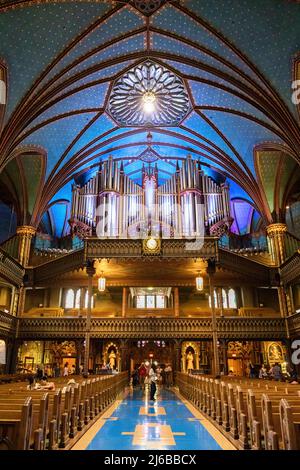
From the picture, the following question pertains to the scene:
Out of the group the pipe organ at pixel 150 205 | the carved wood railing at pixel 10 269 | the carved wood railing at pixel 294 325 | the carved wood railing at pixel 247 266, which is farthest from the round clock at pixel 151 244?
the carved wood railing at pixel 294 325

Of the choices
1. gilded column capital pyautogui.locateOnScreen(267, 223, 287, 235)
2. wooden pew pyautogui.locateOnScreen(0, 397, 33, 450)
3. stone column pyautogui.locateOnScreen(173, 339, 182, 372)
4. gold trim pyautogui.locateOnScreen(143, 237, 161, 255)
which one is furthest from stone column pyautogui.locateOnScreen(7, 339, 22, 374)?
wooden pew pyautogui.locateOnScreen(0, 397, 33, 450)

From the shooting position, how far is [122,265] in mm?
19203

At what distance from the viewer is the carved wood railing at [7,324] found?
58.8ft

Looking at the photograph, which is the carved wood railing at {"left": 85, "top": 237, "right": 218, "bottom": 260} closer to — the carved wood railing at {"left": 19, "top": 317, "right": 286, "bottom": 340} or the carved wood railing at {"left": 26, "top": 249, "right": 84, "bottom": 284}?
the carved wood railing at {"left": 26, "top": 249, "right": 84, "bottom": 284}

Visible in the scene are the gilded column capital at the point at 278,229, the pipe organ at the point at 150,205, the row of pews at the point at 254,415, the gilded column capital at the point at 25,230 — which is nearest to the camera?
the row of pews at the point at 254,415

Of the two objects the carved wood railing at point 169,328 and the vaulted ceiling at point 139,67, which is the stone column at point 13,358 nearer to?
the carved wood railing at point 169,328

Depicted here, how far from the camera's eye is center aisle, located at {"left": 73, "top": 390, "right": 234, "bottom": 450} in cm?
574

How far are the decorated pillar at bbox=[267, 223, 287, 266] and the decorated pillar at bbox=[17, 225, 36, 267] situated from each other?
15.2m

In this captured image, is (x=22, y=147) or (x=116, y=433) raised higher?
(x=22, y=147)

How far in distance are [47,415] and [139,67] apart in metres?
18.2

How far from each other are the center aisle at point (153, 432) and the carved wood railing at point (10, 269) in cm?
1113

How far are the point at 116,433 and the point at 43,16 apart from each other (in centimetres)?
1436
